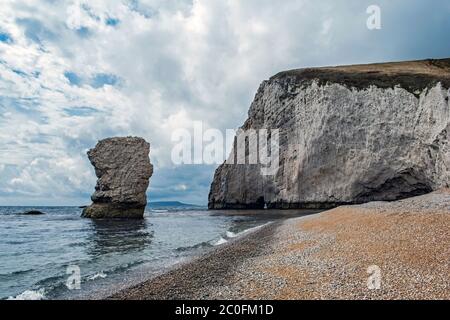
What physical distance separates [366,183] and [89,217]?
40577 millimetres

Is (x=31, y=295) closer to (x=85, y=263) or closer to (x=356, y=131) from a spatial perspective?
(x=85, y=263)

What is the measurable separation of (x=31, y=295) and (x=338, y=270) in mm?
10057

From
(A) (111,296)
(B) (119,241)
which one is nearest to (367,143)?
(B) (119,241)

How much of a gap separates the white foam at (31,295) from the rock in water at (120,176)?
40139 millimetres

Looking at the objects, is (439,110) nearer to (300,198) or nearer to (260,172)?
(300,198)

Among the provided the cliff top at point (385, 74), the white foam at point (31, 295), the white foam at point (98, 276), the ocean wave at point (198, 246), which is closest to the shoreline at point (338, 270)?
the white foam at point (31, 295)

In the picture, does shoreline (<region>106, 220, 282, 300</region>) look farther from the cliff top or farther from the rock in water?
the cliff top

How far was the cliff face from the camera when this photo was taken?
50.2 meters

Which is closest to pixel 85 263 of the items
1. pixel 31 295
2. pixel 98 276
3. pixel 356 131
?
pixel 98 276

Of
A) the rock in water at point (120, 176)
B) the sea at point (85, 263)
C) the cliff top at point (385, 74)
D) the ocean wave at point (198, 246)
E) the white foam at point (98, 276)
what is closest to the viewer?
the sea at point (85, 263)

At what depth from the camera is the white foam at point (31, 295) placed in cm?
1236

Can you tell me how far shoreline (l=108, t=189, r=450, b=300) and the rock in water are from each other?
125 feet

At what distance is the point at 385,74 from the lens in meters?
57.2

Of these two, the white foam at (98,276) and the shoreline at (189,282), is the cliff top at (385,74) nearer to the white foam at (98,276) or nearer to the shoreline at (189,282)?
the shoreline at (189,282)
